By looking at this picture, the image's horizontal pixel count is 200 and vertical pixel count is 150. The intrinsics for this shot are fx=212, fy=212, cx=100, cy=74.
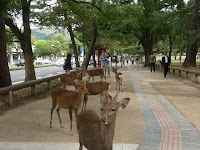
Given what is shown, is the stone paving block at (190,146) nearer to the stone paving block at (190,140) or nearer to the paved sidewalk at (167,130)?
the paved sidewalk at (167,130)

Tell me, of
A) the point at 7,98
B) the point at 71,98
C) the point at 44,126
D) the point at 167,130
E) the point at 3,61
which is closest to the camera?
the point at 167,130

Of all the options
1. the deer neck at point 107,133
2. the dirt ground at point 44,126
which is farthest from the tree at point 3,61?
the deer neck at point 107,133

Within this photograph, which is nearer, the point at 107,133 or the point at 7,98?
the point at 107,133

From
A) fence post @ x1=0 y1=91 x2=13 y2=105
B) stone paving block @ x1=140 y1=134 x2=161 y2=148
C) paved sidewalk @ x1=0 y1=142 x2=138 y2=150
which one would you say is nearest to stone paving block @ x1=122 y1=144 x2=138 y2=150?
paved sidewalk @ x1=0 y1=142 x2=138 y2=150

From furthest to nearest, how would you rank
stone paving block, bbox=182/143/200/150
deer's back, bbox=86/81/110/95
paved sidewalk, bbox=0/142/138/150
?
deer's back, bbox=86/81/110/95, paved sidewalk, bbox=0/142/138/150, stone paving block, bbox=182/143/200/150

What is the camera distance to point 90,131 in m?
3.17

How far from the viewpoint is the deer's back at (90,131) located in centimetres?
301

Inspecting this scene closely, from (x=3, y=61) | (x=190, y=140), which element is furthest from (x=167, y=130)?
(x=3, y=61)

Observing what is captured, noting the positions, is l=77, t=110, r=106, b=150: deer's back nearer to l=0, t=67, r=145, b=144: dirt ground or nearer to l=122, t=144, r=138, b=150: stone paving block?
l=122, t=144, r=138, b=150: stone paving block

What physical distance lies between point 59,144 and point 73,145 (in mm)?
292

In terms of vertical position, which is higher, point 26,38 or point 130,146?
point 26,38

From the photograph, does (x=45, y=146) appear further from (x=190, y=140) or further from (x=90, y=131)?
(x=190, y=140)

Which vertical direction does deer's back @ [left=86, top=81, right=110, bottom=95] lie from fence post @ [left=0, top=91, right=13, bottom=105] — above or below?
above

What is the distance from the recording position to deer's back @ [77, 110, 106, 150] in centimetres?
301
